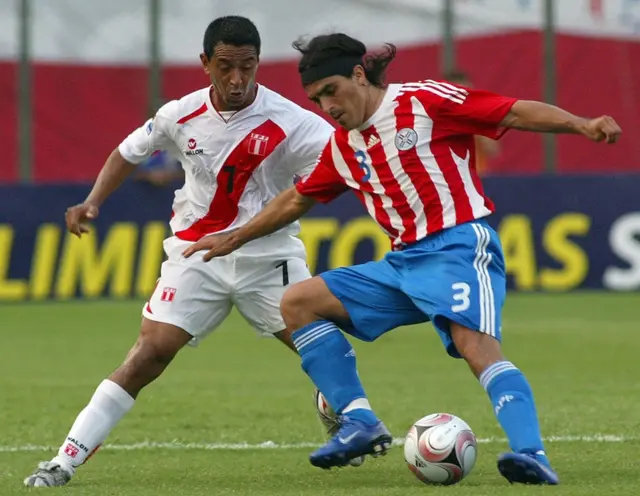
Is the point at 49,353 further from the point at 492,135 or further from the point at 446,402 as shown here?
the point at 492,135

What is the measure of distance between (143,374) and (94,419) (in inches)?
12.0

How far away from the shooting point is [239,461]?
7.23 m

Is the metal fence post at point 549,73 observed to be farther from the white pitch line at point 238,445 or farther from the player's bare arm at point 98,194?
the player's bare arm at point 98,194

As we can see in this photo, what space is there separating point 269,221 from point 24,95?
47.6ft

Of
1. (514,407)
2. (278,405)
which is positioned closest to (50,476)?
(514,407)

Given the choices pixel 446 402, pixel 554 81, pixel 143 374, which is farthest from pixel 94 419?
pixel 554 81

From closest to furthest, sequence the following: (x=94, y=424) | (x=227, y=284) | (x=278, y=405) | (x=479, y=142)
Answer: (x=94, y=424) → (x=227, y=284) → (x=278, y=405) → (x=479, y=142)

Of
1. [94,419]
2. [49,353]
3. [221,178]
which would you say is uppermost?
[221,178]

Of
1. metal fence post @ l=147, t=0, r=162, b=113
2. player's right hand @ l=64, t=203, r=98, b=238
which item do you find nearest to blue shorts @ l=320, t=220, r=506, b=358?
player's right hand @ l=64, t=203, r=98, b=238

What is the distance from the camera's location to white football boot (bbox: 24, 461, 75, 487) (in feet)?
21.3

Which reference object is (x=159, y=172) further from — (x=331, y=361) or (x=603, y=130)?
(x=603, y=130)

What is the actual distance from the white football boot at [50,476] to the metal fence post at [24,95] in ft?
46.8

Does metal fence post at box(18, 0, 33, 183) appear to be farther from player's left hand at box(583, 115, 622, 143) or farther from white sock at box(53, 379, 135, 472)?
player's left hand at box(583, 115, 622, 143)

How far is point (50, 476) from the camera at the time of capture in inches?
256
